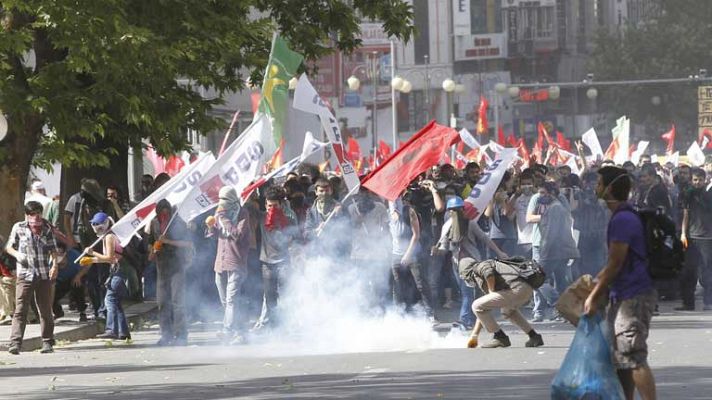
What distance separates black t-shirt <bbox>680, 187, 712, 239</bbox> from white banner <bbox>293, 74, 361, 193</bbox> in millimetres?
4578

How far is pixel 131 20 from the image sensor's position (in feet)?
64.1

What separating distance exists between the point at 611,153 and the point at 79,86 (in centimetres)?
2248

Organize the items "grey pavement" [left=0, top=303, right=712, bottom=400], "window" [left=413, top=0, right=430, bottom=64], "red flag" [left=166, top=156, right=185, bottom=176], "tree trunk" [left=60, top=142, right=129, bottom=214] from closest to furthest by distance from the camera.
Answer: "grey pavement" [left=0, top=303, right=712, bottom=400]
"tree trunk" [left=60, top=142, right=129, bottom=214]
"red flag" [left=166, top=156, right=185, bottom=176]
"window" [left=413, top=0, right=430, bottom=64]

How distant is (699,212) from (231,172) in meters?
6.57

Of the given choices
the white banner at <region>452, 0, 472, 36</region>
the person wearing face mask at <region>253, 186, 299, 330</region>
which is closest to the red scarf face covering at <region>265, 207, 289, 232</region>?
the person wearing face mask at <region>253, 186, 299, 330</region>

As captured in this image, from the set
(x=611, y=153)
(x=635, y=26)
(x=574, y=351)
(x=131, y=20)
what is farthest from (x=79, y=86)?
(x=635, y=26)

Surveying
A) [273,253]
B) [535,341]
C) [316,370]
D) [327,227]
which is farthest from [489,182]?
[316,370]

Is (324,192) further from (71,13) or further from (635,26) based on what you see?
(635,26)

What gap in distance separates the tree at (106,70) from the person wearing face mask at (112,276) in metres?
1.73

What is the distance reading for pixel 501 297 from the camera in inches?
602

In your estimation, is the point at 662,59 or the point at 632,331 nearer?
the point at 632,331

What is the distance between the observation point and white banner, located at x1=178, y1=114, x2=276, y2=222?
17.2 m

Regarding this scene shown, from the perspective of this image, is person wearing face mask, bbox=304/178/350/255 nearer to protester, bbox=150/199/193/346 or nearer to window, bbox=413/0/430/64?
protester, bbox=150/199/193/346

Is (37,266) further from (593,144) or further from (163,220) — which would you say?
(593,144)
